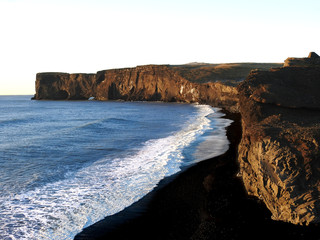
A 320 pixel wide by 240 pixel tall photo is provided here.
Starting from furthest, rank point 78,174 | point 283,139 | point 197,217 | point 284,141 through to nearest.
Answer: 1. point 78,174
2. point 283,139
3. point 284,141
4. point 197,217

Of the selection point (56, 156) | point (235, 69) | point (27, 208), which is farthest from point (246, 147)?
point (235, 69)

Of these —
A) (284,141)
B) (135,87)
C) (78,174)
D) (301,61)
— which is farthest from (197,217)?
(135,87)

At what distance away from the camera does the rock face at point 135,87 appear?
86113 millimetres

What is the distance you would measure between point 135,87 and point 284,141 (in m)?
118

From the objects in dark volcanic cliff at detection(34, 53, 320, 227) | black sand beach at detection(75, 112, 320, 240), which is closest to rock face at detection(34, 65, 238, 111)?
dark volcanic cliff at detection(34, 53, 320, 227)

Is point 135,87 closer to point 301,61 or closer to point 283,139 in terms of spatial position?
point 301,61

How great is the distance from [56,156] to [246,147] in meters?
13.8

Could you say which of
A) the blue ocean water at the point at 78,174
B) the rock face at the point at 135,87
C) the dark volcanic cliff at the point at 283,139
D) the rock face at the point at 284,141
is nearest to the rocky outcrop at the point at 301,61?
the dark volcanic cliff at the point at 283,139

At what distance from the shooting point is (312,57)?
22.0 meters

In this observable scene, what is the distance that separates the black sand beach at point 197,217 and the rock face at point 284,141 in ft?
1.91

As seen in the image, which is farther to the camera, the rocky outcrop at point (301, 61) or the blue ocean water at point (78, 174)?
the rocky outcrop at point (301, 61)

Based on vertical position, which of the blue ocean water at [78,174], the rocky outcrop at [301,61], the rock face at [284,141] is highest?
the rocky outcrop at [301,61]

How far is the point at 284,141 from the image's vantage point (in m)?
10.8

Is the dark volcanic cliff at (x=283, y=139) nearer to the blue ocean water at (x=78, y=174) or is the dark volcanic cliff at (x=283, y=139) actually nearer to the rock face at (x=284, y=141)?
Answer: the rock face at (x=284, y=141)
